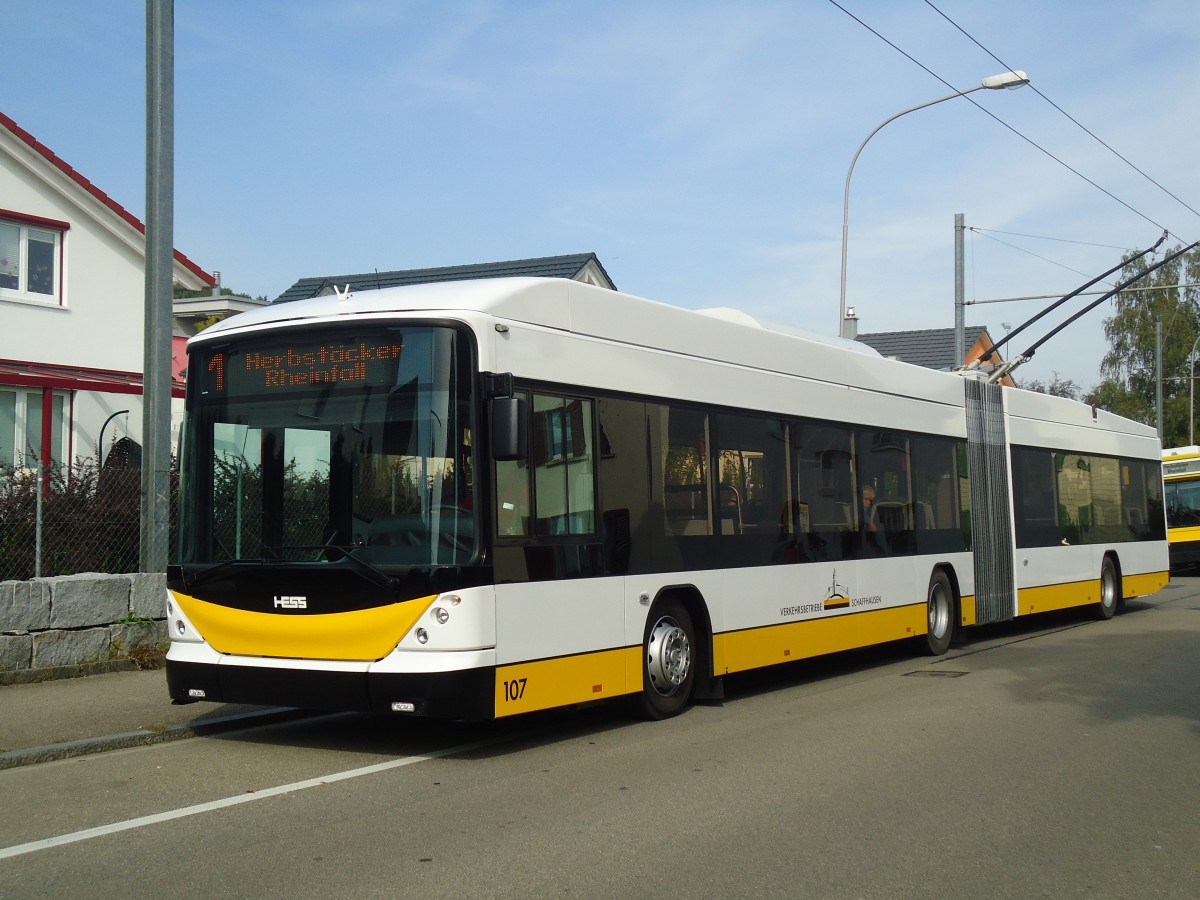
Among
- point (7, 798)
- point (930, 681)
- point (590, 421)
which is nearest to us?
point (7, 798)

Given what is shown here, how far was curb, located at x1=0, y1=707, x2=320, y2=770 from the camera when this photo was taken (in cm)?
802

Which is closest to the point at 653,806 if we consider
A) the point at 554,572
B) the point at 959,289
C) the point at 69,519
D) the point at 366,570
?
the point at 554,572

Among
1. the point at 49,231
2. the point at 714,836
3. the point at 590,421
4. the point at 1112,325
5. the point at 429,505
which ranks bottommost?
the point at 714,836

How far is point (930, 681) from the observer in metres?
12.1

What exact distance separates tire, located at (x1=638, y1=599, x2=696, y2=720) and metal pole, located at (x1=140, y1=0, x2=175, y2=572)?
213 inches

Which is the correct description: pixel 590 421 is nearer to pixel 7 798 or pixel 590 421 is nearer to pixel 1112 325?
pixel 7 798

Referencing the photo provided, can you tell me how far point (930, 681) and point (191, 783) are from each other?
7235mm

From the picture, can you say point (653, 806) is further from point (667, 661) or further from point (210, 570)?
point (210, 570)

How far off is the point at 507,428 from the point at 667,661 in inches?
109

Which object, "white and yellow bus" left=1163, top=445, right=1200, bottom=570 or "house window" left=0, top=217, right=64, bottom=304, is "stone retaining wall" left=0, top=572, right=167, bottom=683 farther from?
"white and yellow bus" left=1163, top=445, right=1200, bottom=570

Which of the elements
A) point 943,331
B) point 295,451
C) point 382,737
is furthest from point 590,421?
point 943,331

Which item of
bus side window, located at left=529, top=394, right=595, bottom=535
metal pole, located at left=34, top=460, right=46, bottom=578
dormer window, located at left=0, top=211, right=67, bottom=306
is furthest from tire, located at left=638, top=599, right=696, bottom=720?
dormer window, located at left=0, top=211, right=67, bottom=306

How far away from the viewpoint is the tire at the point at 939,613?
47.0 feet

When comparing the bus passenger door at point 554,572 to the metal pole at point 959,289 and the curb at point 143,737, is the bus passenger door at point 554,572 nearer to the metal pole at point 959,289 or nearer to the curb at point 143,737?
the curb at point 143,737
